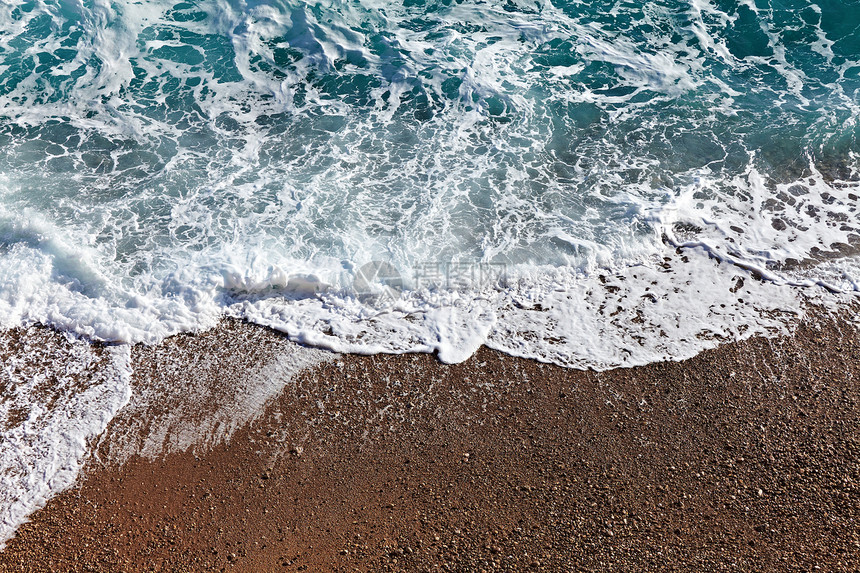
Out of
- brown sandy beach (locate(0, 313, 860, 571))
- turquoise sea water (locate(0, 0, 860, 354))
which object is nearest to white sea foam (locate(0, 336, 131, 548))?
brown sandy beach (locate(0, 313, 860, 571))

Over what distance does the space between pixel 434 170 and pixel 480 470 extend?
17.5ft

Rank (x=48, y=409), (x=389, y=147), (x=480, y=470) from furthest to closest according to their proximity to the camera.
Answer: (x=389, y=147)
(x=48, y=409)
(x=480, y=470)

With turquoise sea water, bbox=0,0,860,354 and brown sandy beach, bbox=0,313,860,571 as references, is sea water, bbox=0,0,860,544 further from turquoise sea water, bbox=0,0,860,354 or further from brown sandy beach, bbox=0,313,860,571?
brown sandy beach, bbox=0,313,860,571

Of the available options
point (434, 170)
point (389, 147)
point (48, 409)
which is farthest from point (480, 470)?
point (389, 147)

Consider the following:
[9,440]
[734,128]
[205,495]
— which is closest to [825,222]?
[734,128]

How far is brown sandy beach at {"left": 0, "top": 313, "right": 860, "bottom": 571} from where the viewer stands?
509 cm

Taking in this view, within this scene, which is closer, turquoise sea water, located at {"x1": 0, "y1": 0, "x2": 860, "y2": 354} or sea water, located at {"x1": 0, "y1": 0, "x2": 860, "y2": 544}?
sea water, located at {"x1": 0, "y1": 0, "x2": 860, "y2": 544}

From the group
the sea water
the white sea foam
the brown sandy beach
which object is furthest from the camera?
the sea water

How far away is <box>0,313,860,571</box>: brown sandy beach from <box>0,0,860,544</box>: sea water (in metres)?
0.54

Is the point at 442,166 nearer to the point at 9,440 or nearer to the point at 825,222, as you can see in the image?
the point at 825,222

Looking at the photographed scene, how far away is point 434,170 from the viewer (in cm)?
941

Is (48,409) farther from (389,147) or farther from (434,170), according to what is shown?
(389,147)

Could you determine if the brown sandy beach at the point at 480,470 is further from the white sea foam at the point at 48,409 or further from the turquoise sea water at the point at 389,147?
the turquoise sea water at the point at 389,147

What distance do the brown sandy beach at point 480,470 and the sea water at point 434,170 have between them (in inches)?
21.2
